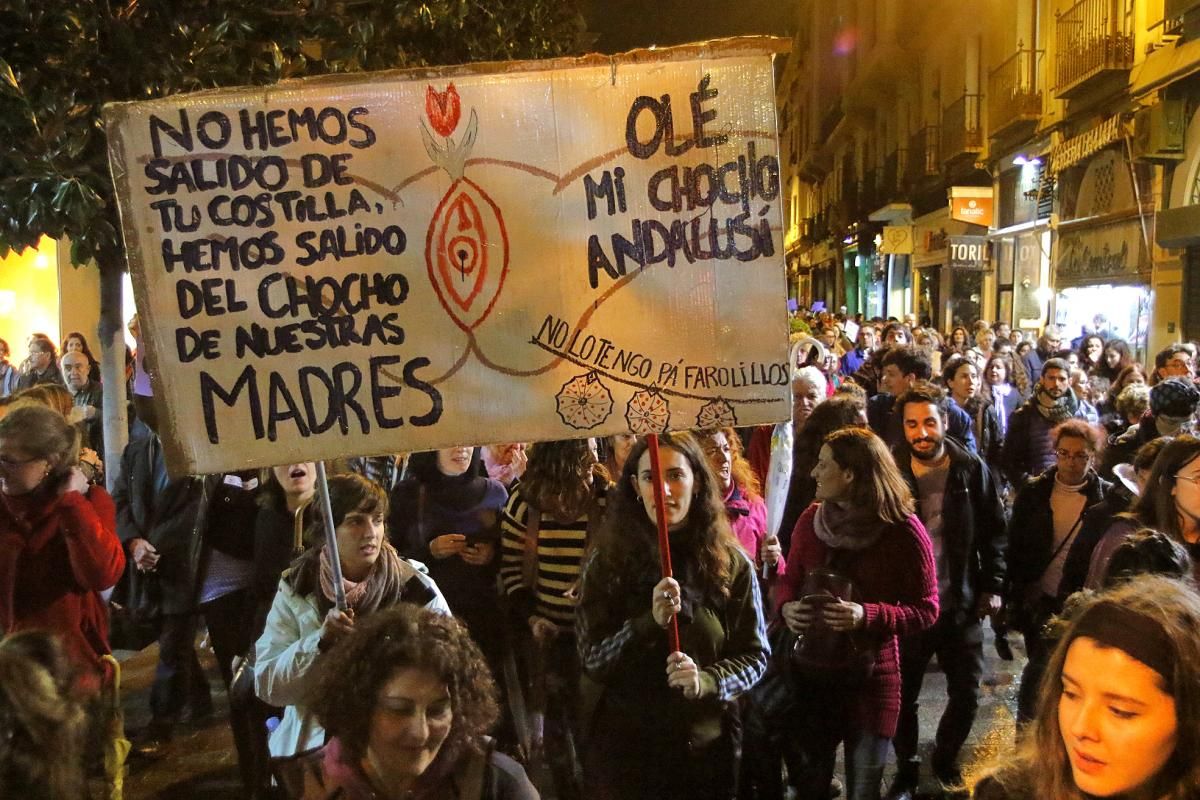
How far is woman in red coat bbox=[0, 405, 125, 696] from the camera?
347cm

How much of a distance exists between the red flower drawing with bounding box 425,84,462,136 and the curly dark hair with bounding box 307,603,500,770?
4.59 ft

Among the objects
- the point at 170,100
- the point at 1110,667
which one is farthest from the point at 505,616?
the point at 1110,667

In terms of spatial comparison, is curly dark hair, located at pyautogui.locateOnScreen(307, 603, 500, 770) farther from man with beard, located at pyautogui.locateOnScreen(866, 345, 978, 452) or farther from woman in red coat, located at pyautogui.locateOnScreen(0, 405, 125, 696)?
man with beard, located at pyautogui.locateOnScreen(866, 345, 978, 452)

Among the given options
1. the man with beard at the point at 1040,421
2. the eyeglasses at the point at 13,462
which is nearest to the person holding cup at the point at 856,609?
the eyeglasses at the point at 13,462

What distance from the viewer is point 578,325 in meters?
3.02

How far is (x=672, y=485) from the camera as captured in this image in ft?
11.6

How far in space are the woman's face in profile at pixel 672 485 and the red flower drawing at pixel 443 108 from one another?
1.32m

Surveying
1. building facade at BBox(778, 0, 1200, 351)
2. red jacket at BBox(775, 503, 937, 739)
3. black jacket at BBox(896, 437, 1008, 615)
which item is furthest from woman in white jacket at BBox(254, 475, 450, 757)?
building facade at BBox(778, 0, 1200, 351)

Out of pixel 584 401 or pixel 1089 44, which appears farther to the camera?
pixel 1089 44

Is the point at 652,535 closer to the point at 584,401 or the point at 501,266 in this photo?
the point at 584,401

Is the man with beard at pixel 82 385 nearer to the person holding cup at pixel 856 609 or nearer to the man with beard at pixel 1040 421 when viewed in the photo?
the person holding cup at pixel 856 609

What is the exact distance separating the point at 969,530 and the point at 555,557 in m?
1.96

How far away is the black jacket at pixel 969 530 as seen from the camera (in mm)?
4695

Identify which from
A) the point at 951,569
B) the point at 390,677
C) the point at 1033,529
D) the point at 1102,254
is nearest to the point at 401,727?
the point at 390,677
